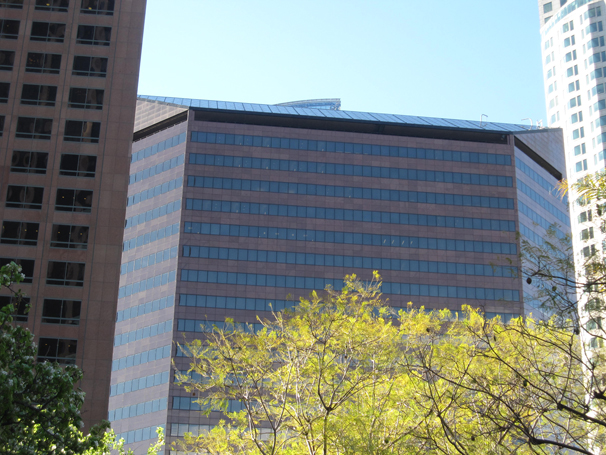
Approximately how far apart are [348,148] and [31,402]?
10869cm

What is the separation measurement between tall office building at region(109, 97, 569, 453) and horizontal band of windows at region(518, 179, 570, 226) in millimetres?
682

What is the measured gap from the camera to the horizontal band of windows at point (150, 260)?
122312mm

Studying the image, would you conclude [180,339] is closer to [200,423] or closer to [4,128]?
[200,423]

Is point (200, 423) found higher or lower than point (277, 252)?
lower

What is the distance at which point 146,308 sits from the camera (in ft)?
403

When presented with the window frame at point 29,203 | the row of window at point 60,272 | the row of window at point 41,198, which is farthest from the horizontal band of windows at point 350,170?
the row of window at point 60,272

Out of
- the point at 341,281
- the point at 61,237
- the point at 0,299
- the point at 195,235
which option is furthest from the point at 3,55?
the point at 341,281

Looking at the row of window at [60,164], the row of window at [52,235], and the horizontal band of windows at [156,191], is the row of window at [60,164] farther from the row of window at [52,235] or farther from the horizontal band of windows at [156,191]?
the horizontal band of windows at [156,191]

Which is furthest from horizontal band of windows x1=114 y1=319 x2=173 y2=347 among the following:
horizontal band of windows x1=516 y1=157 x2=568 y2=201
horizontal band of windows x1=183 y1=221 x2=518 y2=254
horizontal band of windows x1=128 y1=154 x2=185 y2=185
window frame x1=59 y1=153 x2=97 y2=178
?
horizontal band of windows x1=516 y1=157 x2=568 y2=201

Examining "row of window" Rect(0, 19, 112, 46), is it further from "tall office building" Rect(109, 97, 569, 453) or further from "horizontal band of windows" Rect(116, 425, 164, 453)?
"horizontal band of windows" Rect(116, 425, 164, 453)

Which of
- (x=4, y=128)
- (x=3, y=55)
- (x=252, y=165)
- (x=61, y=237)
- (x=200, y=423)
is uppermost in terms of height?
→ (x=252, y=165)

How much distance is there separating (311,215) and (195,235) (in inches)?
758

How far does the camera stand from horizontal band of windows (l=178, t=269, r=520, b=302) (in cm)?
12119

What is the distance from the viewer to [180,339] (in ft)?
387
